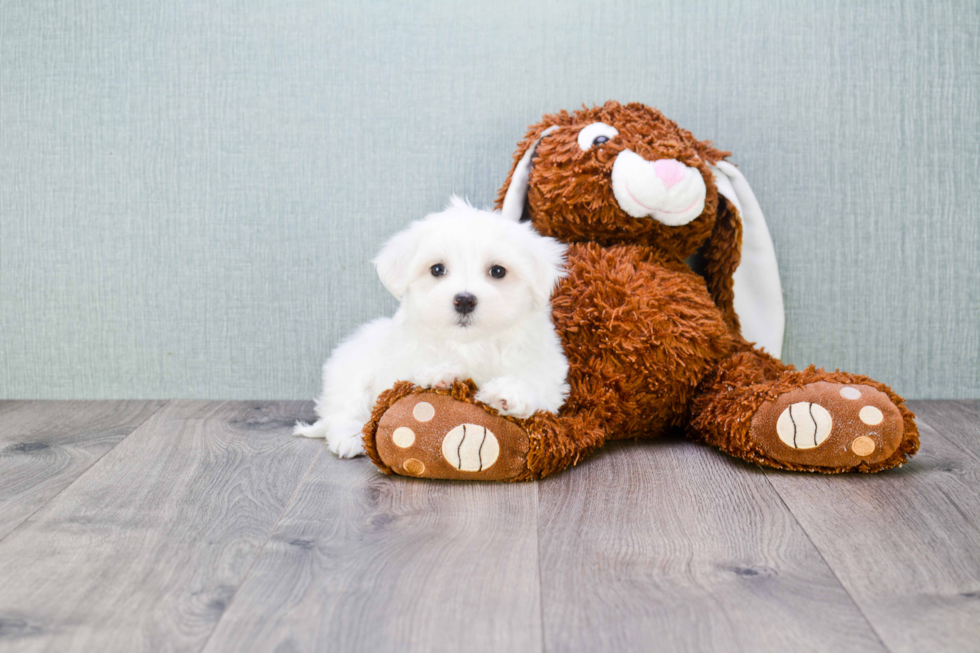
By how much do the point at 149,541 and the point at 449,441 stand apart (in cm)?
46

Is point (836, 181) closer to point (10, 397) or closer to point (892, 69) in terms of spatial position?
point (892, 69)

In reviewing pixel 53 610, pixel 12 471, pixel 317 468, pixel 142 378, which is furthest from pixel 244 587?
pixel 142 378

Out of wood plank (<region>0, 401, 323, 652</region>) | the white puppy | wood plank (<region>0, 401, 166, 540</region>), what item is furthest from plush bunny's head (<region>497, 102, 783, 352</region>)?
wood plank (<region>0, 401, 166, 540</region>)

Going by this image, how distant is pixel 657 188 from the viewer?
1.46m

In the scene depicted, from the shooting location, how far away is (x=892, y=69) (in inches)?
70.0

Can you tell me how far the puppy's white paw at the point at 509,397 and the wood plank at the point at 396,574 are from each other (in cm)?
13

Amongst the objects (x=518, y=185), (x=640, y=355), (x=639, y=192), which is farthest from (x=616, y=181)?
(x=640, y=355)

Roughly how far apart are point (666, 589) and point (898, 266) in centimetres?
129

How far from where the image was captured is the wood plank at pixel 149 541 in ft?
2.68

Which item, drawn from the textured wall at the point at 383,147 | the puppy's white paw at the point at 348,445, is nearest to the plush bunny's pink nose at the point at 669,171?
the textured wall at the point at 383,147

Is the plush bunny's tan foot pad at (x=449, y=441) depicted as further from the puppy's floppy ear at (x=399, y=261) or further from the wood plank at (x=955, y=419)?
the wood plank at (x=955, y=419)

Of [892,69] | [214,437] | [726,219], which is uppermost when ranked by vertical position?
[892,69]

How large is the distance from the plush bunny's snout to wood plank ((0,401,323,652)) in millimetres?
785

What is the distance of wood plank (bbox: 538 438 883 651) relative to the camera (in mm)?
802
